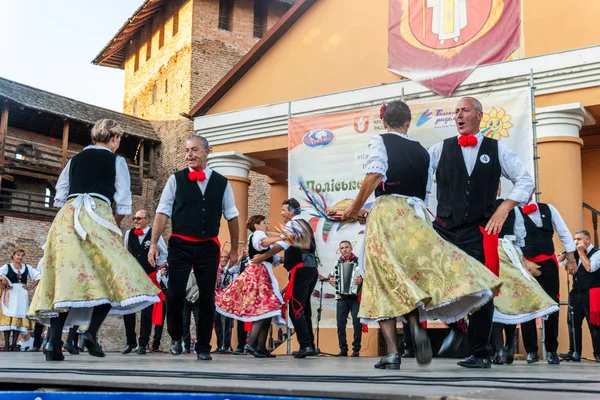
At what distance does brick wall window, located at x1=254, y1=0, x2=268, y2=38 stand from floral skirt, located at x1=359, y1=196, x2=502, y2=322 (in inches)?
1250

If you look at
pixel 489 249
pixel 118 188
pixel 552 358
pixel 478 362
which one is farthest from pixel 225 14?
pixel 478 362

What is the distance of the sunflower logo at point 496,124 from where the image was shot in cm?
1035

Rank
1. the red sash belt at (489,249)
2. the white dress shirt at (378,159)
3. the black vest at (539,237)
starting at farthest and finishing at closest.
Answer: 1. the black vest at (539,237)
2. the red sash belt at (489,249)
3. the white dress shirt at (378,159)

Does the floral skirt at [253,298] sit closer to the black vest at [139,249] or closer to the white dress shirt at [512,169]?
the black vest at [139,249]

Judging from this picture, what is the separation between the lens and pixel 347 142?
38.5 feet

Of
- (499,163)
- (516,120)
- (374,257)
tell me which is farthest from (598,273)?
(374,257)

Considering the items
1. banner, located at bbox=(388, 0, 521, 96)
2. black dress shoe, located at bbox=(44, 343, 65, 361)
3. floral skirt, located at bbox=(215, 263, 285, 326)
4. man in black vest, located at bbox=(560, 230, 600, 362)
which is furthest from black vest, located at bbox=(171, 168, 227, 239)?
banner, located at bbox=(388, 0, 521, 96)

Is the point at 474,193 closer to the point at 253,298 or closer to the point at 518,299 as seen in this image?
the point at 518,299

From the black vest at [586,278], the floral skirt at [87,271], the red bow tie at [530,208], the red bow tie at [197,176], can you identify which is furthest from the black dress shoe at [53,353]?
the black vest at [586,278]

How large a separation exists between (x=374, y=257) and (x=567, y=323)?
22.0 ft

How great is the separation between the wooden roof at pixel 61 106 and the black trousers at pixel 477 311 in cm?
2503

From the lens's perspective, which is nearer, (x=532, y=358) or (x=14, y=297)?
(x=532, y=358)

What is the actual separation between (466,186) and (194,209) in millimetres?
2346

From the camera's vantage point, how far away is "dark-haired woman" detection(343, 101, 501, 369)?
4.54 metres
